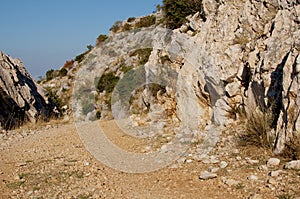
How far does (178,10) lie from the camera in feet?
40.6

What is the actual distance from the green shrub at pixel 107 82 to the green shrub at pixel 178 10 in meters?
11.0

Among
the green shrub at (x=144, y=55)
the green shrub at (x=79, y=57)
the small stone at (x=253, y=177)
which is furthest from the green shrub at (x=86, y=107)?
the green shrub at (x=79, y=57)

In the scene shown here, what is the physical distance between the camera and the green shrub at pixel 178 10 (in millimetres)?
11956

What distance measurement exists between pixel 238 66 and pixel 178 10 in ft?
18.7

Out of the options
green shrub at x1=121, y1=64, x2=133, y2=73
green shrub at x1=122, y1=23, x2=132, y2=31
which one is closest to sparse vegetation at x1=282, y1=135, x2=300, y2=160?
green shrub at x1=121, y1=64, x2=133, y2=73

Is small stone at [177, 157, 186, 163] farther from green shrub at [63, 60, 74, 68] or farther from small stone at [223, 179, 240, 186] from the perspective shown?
green shrub at [63, 60, 74, 68]

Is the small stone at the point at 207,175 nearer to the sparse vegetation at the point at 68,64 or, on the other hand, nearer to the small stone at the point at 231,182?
the small stone at the point at 231,182

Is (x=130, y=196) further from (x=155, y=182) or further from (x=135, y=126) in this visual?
(x=135, y=126)

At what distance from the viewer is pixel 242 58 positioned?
7.37 meters

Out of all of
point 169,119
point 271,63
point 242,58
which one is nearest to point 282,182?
point 271,63

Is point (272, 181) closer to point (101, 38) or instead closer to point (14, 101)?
point (14, 101)

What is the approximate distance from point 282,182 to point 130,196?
2.08 m

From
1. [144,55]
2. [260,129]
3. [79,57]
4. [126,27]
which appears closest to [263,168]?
[260,129]

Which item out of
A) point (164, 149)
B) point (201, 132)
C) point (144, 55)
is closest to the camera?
point (164, 149)
